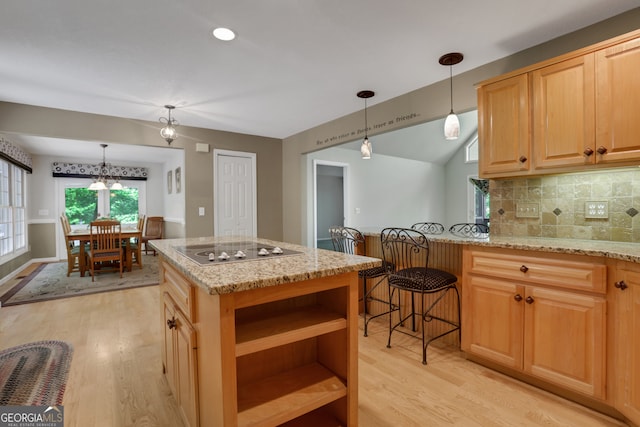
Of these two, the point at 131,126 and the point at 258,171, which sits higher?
the point at 131,126

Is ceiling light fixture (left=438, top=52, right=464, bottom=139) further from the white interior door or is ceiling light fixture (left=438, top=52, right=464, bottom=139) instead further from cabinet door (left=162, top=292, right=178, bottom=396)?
the white interior door

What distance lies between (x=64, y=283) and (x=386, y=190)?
593 centimetres

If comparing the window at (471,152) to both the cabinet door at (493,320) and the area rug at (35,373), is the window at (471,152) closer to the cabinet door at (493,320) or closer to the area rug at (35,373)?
the cabinet door at (493,320)

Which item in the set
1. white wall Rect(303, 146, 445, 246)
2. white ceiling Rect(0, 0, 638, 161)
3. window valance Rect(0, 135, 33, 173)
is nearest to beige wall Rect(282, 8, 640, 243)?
white ceiling Rect(0, 0, 638, 161)

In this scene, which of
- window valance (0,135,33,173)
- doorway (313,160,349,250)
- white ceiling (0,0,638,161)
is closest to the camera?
white ceiling (0,0,638,161)

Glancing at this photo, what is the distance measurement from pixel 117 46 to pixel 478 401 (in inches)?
133

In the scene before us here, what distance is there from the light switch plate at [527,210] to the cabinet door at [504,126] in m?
0.40

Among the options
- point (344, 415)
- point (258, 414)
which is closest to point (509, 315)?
point (344, 415)

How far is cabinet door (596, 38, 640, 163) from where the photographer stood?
167 centimetres

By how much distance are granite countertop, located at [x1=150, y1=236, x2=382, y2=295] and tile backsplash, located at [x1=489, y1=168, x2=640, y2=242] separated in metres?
1.74

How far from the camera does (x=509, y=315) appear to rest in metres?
2.00

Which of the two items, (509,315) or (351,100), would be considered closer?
(509,315)

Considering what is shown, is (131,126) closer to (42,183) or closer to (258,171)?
A: (258,171)

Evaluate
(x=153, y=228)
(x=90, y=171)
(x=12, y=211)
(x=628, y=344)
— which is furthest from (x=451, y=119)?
(x=90, y=171)
